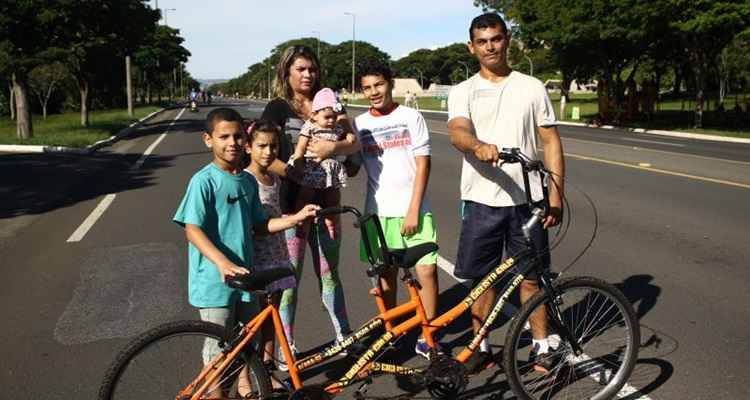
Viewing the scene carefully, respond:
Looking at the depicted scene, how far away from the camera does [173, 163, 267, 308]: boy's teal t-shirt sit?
290 centimetres

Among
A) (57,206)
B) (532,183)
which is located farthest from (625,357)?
(57,206)

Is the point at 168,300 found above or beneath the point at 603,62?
beneath

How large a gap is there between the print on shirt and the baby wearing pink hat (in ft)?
0.60

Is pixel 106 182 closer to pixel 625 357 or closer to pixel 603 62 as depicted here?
pixel 625 357

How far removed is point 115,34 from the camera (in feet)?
84.2

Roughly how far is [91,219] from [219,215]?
20.4ft

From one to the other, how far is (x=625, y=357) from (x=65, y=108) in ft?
196

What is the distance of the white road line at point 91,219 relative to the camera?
7.44 meters

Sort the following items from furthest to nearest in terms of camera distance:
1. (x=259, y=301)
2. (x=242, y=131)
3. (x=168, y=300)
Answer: (x=168, y=300), (x=259, y=301), (x=242, y=131)

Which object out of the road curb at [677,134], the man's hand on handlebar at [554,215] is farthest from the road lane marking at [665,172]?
the road curb at [677,134]

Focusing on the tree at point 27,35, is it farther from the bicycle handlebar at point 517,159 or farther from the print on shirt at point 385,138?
the bicycle handlebar at point 517,159

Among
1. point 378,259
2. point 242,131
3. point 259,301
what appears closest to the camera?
point 242,131

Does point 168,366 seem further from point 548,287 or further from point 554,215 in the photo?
point 554,215

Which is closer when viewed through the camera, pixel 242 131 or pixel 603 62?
pixel 242 131
